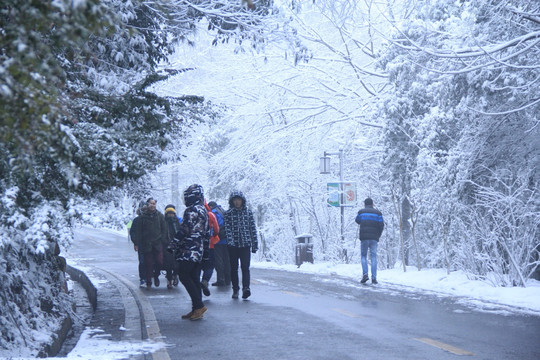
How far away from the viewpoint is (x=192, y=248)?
10148 mm

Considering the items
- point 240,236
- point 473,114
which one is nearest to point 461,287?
point 473,114

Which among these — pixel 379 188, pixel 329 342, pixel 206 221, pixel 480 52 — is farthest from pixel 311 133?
pixel 329 342

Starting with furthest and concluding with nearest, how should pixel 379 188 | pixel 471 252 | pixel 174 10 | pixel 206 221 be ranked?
1. pixel 379 188
2. pixel 471 252
3. pixel 174 10
4. pixel 206 221

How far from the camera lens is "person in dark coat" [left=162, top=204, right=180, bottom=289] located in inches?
607

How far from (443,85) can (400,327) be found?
649 cm

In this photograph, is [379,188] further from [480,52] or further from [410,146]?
[480,52]

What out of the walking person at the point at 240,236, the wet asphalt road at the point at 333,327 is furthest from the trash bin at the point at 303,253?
the walking person at the point at 240,236

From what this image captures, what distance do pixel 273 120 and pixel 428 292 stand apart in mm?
15256

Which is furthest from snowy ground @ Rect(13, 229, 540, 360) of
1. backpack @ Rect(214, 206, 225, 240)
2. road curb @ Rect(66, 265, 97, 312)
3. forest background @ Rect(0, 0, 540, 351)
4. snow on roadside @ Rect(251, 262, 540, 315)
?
road curb @ Rect(66, 265, 97, 312)

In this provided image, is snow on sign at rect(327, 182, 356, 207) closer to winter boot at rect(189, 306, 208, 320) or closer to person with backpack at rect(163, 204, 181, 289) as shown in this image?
person with backpack at rect(163, 204, 181, 289)

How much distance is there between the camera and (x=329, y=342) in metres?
8.05

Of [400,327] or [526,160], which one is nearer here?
[400,327]

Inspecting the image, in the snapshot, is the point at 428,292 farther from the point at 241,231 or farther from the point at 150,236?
the point at 150,236

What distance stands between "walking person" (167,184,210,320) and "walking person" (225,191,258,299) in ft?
7.61
